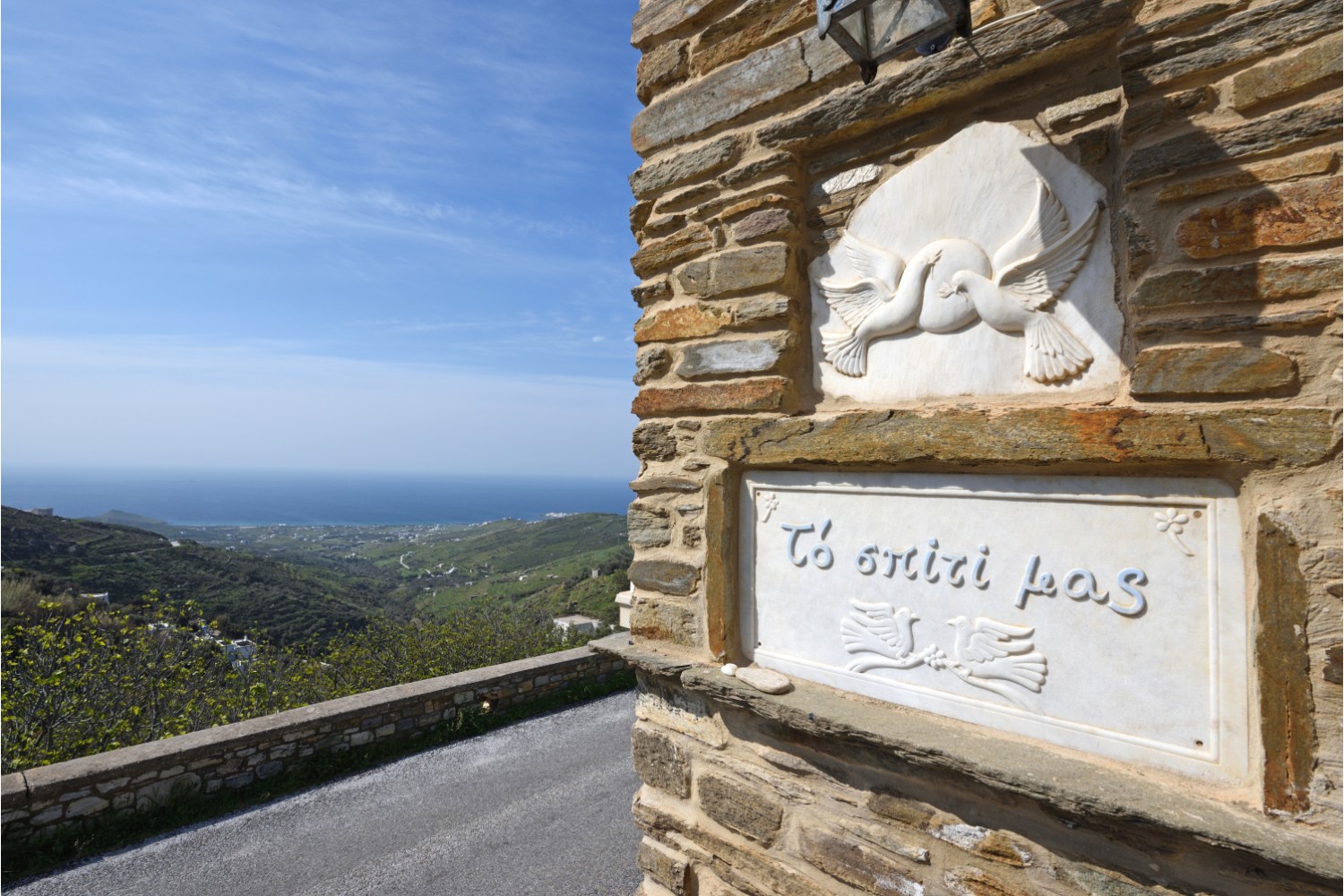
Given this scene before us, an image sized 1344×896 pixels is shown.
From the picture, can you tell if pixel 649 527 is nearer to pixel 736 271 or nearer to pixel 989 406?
pixel 736 271

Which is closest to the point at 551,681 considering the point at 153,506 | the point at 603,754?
the point at 603,754

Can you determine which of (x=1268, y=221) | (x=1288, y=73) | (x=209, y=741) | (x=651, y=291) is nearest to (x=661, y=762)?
(x=651, y=291)

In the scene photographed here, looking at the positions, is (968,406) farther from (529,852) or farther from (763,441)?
(529,852)

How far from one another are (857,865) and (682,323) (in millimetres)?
1682

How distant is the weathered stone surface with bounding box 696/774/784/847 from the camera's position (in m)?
2.04

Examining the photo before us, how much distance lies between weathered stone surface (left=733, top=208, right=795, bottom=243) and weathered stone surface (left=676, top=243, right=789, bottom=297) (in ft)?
0.13

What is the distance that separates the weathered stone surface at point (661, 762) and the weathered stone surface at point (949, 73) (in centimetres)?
199

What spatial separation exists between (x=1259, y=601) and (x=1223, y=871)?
0.54 metres

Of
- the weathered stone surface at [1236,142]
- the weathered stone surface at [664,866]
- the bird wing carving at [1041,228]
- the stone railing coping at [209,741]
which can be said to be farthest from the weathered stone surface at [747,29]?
the stone railing coping at [209,741]

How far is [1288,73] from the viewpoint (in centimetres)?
132

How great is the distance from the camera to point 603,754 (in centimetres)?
580

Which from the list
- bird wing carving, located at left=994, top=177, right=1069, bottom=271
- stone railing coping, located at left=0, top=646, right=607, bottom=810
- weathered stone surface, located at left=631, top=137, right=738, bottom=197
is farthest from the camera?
stone railing coping, located at left=0, top=646, right=607, bottom=810

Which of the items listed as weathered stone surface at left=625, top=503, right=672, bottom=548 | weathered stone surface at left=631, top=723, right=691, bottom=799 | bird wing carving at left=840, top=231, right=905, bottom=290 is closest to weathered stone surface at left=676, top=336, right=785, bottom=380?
bird wing carving at left=840, top=231, right=905, bottom=290

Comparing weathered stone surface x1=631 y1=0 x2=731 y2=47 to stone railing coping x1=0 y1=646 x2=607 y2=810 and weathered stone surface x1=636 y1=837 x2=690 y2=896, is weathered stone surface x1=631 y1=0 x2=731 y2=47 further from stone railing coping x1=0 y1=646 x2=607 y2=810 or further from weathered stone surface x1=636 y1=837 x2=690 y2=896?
stone railing coping x1=0 y1=646 x2=607 y2=810
